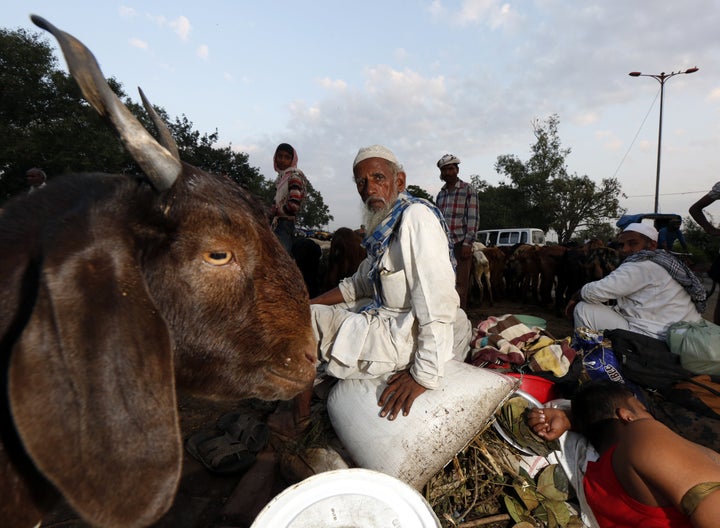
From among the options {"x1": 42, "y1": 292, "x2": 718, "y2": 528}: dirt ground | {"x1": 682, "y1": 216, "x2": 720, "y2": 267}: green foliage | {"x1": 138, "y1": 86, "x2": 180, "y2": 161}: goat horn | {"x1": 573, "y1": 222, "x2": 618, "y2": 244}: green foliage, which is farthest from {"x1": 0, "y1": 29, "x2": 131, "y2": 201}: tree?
{"x1": 573, "y1": 222, "x2": 618, "y2": 244}: green foliage

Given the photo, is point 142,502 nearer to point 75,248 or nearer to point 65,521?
point 75,248

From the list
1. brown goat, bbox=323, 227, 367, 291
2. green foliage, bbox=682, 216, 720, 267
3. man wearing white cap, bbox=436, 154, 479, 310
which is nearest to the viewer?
brown goat, bbox=323, 227, 367, 291

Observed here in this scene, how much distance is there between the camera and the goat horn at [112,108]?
1.04 metres

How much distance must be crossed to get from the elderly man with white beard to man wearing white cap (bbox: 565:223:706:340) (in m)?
2.64

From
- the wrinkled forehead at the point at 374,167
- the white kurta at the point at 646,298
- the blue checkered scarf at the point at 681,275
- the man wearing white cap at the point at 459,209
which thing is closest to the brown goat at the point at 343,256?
the man wearing white cap at the point at 459,209

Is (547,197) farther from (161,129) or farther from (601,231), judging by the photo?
(161,129)

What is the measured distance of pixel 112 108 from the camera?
1062 mm

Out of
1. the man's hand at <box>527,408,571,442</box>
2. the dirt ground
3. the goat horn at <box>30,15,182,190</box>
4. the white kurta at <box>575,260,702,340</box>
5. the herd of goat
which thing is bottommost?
the dirt ground

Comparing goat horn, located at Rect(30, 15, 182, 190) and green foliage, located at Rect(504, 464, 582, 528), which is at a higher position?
goat horn, located at Rect(30, 15, 182, 190)

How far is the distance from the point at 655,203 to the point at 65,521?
88.4 ft

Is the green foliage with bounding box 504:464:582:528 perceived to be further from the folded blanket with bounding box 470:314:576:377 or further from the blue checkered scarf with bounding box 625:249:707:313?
the blue checkered scarf with bounding box 625:249:707:313

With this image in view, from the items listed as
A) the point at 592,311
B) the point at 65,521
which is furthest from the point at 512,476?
the point at 65,521

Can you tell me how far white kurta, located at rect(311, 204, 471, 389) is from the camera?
241 cm

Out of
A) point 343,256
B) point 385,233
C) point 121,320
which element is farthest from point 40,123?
point 121,320
